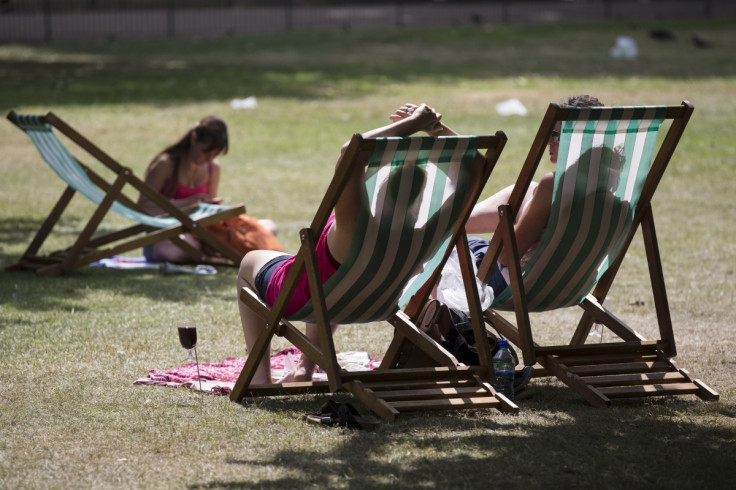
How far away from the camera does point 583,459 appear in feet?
12.8

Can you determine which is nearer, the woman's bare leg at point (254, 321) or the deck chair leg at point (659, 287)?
the woman's bare leg at point (254, 321)

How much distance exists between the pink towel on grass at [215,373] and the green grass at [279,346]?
14 centimetres

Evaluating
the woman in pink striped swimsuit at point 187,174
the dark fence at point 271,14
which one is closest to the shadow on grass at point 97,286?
the woman in pink striped swimsuit at point 187,174

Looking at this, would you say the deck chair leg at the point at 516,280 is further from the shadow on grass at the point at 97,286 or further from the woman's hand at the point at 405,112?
the shadow on grass at the point at 97,286

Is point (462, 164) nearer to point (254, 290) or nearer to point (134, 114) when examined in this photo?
point (254, 290)

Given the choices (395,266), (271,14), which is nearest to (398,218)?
(395,266)

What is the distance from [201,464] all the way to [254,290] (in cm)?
118

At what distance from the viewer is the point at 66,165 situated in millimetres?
7688

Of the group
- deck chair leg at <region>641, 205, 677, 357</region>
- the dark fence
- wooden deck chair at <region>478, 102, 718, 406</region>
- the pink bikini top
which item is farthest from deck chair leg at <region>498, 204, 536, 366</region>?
the dark fence

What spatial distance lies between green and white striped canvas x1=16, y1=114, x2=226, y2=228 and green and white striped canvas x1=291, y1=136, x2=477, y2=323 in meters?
3.50

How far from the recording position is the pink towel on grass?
16.0ft

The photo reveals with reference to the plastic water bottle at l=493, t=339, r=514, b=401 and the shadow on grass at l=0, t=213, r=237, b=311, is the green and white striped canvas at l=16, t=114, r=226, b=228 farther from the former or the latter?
the plastic water bottle at l=493, t=339, r=514, b=401

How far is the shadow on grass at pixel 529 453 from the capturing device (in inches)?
145

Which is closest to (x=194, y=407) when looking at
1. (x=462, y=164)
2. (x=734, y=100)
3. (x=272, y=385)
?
(x=272, y=385)
